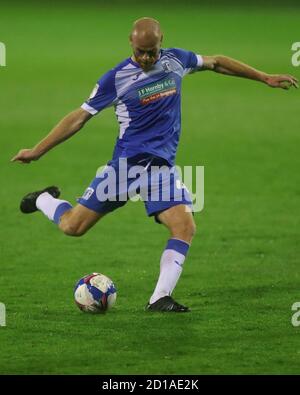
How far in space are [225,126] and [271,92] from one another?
5165 mm

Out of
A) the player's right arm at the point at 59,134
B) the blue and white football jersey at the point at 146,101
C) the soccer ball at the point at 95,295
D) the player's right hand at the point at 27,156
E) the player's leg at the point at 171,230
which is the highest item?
the blue and white football jersey at the point at 146,101

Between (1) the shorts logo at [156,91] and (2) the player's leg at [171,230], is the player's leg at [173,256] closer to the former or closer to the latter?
(2) the player's leg at [171,230]

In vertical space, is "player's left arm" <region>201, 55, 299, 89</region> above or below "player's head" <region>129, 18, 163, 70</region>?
above

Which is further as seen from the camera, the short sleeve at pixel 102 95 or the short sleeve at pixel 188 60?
the short sleeve at pixel 188 60

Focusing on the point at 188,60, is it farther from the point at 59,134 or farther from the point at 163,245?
the point at 163,245

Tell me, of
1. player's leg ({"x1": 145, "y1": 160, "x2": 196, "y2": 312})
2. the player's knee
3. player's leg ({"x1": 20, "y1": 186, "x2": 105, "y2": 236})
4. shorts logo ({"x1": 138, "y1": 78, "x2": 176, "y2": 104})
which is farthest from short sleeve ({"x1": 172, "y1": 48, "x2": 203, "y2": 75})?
the player's knee

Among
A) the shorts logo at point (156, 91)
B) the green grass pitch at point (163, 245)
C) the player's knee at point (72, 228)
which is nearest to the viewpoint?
the green grass pitch at point (163, 245)

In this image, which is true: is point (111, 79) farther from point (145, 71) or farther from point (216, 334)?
point (216, 334)

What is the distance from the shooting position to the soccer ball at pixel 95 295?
1023 centimetres

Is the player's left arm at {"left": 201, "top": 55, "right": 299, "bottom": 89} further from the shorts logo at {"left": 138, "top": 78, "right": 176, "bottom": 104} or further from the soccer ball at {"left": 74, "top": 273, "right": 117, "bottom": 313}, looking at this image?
the soccer ball at {"left": 74, "top": 273, "right": 117, "bottom": 313}

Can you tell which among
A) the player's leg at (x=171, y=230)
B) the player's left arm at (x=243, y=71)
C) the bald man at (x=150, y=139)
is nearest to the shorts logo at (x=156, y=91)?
the bald man at (x=150, y=139)

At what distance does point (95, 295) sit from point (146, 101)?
179 cm

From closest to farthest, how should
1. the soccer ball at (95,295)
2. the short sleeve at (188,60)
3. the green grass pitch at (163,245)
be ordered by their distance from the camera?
the green grass pitch at (163,245) → the soccer ball at (95,295) → the short sleeve at (188,60)

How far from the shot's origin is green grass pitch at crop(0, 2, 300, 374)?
9.06 meters
